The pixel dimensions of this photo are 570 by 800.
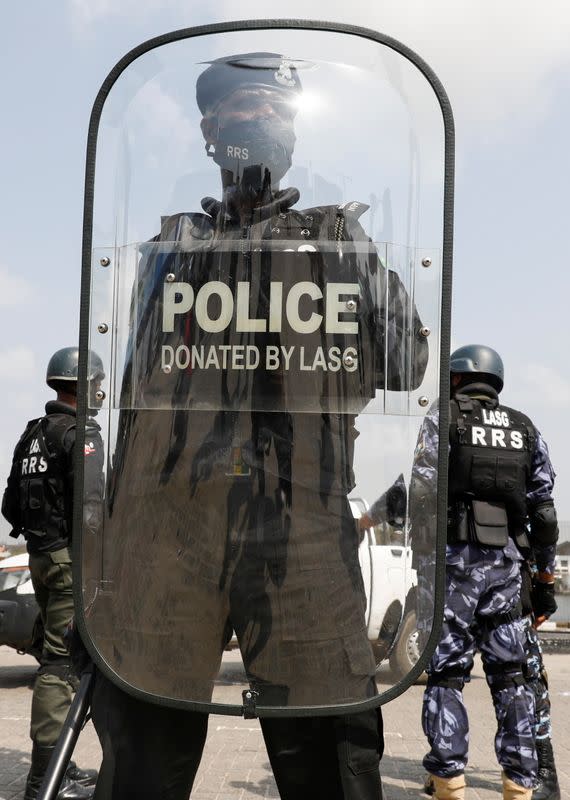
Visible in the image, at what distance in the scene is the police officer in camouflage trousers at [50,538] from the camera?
5.05 metres

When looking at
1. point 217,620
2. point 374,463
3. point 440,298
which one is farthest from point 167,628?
point 440,298

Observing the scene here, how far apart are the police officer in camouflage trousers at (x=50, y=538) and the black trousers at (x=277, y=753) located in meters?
2.88

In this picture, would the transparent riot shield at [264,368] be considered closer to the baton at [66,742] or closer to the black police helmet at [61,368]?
the baton at [66,742]

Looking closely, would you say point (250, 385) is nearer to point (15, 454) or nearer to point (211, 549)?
point (211, 549)

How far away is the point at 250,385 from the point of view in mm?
2205

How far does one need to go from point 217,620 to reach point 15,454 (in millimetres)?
3556

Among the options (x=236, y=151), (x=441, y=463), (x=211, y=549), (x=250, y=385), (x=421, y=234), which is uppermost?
(x=236, y=151)

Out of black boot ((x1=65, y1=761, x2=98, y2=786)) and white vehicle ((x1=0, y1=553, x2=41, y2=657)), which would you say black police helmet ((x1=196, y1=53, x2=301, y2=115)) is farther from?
white vehicle ((x1=0, y1=553, x2=41, y2=657))

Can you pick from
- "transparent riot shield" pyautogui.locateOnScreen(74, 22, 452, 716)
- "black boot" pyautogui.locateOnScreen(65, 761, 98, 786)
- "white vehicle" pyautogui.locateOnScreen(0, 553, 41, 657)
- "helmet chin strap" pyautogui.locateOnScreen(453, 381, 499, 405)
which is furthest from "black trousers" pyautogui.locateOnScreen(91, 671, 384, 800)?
"white vehicle" pyautogui.locateOnScreen(0, 553, 41, 657)

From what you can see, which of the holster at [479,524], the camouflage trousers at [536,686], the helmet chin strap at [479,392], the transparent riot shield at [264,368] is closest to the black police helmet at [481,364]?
the helmet chin strap at [479,392]

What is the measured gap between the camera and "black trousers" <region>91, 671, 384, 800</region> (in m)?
2.21

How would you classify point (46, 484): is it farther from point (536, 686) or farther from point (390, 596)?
point (390, 596)

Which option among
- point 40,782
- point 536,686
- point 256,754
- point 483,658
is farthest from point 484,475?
point 40,782

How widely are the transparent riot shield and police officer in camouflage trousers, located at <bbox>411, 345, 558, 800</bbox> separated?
9.01 feet
